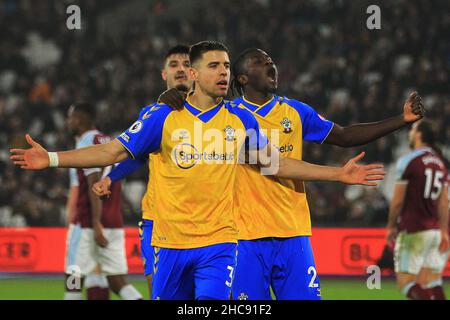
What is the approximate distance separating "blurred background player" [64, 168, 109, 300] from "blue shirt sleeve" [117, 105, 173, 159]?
3779 millimetres

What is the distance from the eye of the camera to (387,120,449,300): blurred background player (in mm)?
9414

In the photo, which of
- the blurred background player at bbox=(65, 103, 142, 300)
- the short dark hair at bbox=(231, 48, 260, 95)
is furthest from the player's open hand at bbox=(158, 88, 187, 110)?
the blurred background player at bbox=(65, 103, 142, 300)

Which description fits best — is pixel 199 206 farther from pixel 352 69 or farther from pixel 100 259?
pixel 352 69

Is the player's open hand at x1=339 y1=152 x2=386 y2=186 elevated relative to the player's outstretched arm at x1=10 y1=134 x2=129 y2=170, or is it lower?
lower

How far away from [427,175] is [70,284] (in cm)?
403

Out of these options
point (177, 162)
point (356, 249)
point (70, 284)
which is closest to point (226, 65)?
point (177, 162)

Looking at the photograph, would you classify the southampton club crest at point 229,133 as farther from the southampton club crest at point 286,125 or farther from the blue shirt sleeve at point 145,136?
the southampton club crest at point 286,125

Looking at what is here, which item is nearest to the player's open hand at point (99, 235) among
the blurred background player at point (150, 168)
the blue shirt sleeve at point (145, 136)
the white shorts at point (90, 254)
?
the white shorts at point (90, 254)

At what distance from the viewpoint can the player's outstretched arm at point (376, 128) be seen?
6.22 meters

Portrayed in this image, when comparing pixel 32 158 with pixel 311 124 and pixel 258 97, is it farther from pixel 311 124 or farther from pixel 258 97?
pixel 311 124

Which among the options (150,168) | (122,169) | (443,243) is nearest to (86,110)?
(122,169)

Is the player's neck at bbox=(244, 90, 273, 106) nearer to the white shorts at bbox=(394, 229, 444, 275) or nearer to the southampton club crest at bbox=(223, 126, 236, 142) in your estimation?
the southampton club crest at bbox=(223, 126, 236, 142)

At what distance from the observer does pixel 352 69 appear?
1786 cm

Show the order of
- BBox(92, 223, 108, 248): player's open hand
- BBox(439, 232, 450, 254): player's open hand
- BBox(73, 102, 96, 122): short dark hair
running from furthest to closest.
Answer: BBox(439, 232, 450, 254): player's open hand → BBox(73, 102, 96, 122): short dark hair → BBox(92, 223, 108, 248): player's open hand
